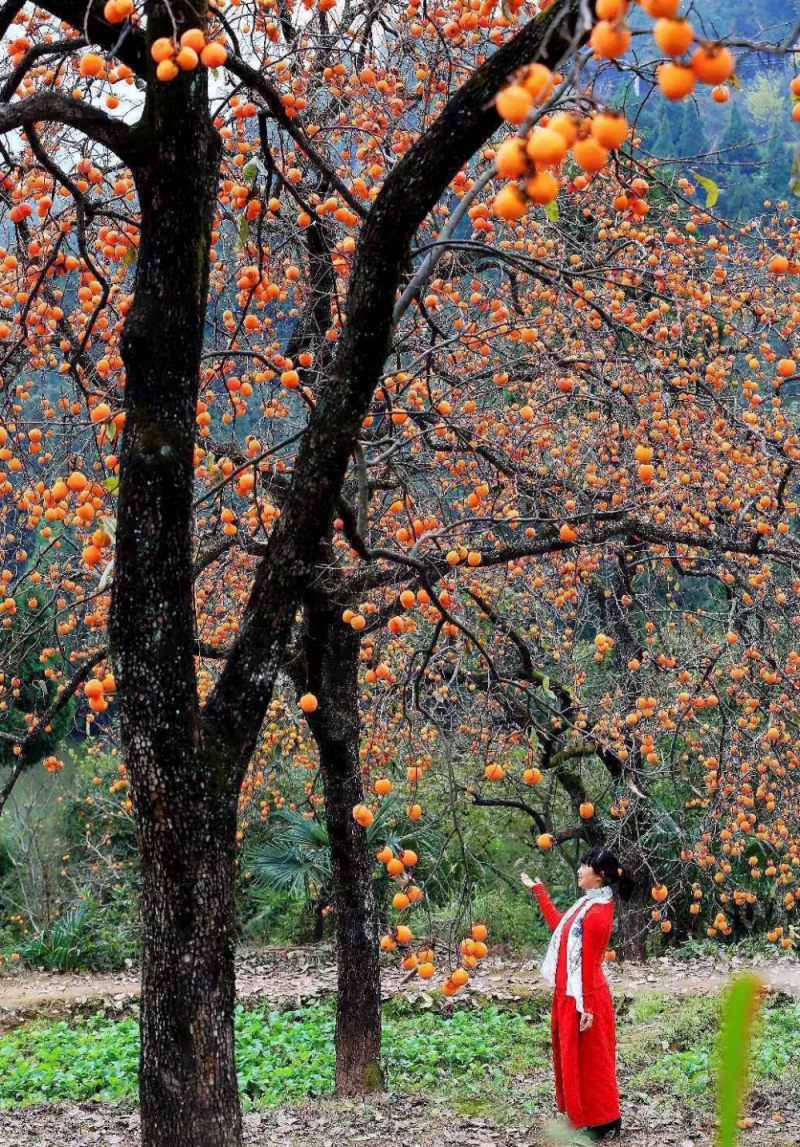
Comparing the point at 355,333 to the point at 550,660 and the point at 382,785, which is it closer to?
the point at 382,785

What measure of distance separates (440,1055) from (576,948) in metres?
2.34

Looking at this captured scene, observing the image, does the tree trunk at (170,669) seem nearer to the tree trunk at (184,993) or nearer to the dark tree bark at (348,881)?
the tree trunk at (184,993)

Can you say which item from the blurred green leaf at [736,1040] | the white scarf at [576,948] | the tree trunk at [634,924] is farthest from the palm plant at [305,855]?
the blurred green leaf at [736,1040]

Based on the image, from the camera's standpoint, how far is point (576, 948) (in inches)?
187

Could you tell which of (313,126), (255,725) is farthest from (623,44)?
(313,126)

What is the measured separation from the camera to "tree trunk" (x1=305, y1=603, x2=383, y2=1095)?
5.76 m

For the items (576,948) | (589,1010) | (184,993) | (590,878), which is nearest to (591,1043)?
(589,1010)

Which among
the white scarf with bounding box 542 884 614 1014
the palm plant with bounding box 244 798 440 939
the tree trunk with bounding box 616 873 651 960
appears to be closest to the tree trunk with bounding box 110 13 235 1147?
the white scarf with bounding box 542 884 614 1014

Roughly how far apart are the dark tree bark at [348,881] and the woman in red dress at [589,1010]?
128cm

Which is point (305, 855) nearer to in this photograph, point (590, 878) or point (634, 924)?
point (634, 924)

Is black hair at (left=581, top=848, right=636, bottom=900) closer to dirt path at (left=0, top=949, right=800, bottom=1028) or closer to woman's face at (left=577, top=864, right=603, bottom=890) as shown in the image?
woman's face at (left=577, top=864, right=603, bottom=890)

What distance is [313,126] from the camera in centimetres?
515

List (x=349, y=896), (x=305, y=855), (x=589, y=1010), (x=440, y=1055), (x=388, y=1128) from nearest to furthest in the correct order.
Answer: (x=589, y=1010)
(x=388, y=1128)
(x=349, y=896)
(x=440, y=1055)
(x=305, y=855)

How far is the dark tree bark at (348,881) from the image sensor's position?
5.76 metres
